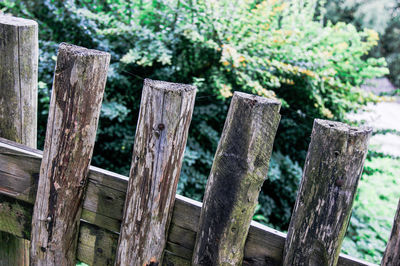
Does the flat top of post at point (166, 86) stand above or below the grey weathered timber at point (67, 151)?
above

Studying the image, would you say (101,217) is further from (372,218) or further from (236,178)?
(372,218)

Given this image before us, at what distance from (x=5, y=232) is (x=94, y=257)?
0.59m

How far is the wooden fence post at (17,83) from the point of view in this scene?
66.2 inches

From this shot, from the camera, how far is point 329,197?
1.20 m

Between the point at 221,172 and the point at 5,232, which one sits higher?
the point at 221,172

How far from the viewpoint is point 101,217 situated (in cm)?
154

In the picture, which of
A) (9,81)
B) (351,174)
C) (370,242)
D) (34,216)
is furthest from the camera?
(370,242)

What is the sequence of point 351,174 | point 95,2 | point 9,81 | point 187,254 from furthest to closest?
point 95,2 → point 9,81 → point 187,254 → point 351,174

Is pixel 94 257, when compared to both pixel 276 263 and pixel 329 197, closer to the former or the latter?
pixel 276 263

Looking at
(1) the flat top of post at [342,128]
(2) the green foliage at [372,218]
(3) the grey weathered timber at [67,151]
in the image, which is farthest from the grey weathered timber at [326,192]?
(2) the green foliage at [372,218]

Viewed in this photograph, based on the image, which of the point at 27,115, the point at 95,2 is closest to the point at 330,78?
the point at 95,2

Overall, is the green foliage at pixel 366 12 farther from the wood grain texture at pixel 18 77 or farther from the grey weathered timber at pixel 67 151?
the grey weathered timber at pixel 67 151

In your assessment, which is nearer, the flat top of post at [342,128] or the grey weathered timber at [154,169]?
the flat top of post at [342,128]

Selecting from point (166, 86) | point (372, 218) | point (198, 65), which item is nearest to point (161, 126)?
A: point (166, 86)
